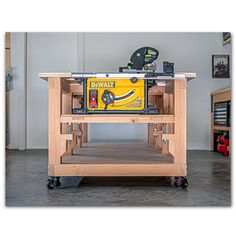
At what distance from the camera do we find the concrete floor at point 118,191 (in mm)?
1751

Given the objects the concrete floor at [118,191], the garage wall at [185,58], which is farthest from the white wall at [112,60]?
the concrete floor at [118,191]

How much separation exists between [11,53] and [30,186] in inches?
145

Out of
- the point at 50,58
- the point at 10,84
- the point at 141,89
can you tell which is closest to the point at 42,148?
A: the point at 10,84

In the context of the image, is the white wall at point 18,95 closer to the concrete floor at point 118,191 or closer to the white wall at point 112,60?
the white wall at point 112,60

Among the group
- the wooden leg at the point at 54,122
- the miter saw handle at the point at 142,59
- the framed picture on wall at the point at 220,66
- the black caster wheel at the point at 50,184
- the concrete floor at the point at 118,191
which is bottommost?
the concrete floor at the point at 118,191

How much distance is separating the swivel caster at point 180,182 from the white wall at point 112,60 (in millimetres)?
3192

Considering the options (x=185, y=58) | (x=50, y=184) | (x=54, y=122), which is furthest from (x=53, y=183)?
(x=185, y=58)

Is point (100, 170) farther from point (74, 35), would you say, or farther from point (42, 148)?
point (74, 35)

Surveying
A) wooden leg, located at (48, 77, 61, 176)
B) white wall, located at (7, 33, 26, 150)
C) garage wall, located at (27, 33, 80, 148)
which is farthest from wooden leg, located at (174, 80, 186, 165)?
white wall, located at (7, 33, 26, 150)

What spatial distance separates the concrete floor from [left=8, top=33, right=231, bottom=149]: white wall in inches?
102

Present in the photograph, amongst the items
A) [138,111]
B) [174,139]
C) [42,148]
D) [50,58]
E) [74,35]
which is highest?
[74,35]

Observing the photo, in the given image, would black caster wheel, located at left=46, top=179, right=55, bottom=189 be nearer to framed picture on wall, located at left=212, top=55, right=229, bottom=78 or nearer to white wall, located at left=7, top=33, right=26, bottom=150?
white wall, located at left=7, top=33, right=26, bottom=150

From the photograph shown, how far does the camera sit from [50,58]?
214 inches

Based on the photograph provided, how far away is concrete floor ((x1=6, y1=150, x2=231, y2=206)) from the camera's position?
68.9 inches
